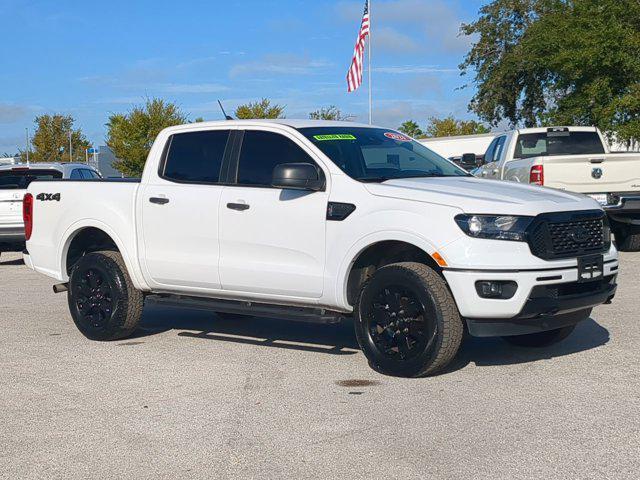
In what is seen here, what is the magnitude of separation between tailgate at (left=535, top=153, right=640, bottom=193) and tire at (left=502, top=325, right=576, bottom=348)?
6.45 meters

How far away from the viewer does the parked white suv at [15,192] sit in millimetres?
16828

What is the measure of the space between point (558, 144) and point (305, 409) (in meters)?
12.0

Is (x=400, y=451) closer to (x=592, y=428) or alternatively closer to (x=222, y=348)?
(x=592, y=428)

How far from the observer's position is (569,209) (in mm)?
7078

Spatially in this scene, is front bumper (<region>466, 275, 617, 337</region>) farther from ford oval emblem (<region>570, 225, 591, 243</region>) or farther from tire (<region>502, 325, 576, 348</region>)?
tire (<region>502, 325, 576, 348</region>)

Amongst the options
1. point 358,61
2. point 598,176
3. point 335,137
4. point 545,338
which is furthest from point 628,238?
point 358,61

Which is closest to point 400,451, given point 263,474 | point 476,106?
point 263,474

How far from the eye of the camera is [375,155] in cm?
806

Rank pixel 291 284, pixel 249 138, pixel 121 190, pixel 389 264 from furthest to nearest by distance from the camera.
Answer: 1. pixel 121 190
2. pixel 249 138
3. pixel 291 284
4. pixel 389 264

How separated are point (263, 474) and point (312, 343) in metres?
3.70

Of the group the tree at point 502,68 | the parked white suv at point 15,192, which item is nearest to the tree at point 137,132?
the tree at point 502,68

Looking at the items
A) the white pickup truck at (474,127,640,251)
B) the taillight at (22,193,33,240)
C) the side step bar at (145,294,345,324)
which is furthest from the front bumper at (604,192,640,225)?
the taillight at (22,193,33,240)

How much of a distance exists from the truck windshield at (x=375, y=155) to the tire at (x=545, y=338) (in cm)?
148

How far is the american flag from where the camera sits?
1230 inches
